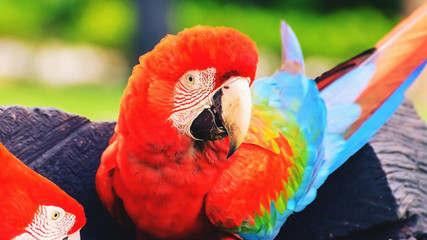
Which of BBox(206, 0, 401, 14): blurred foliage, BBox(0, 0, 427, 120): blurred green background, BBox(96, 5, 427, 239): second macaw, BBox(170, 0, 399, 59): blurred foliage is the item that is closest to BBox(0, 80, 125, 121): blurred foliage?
BBox(0, 0, 427, 120): blurred green background

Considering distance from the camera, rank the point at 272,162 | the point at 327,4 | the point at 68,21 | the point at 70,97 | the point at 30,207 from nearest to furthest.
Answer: the point at 30,207 < the point at 272,162 < the point at 70,97 < the point at 68,21 < the point at 327,4

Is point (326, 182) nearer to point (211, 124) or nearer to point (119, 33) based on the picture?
point (211, 124)

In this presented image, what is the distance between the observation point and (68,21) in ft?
16.1

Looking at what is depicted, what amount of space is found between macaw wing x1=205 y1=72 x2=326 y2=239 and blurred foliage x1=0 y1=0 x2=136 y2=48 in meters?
3.28

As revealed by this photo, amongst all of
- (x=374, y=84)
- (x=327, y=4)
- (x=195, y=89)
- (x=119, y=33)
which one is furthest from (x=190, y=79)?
(x=327, y=4)

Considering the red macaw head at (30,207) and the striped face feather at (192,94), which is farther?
the striped face feather at (192,94)

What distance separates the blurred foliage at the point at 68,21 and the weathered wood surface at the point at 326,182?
333 centimetres

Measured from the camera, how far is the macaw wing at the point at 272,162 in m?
1.34

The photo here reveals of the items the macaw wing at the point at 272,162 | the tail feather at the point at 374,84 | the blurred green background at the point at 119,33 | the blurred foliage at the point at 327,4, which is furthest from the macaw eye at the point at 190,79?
the blurred foliage at the point at 327,4

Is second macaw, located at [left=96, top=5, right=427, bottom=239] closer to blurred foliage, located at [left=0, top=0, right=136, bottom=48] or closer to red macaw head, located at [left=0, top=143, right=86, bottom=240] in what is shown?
red macaw head, located at [left=0, top=143, right=86, bottom=240]

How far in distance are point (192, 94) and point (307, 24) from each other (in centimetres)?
419

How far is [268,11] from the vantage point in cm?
529

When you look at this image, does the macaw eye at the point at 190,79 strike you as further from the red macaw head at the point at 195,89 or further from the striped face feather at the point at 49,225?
the striped face feather at the point at 49,225

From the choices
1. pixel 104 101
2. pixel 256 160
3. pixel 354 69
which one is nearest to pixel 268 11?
pixel 104 101
